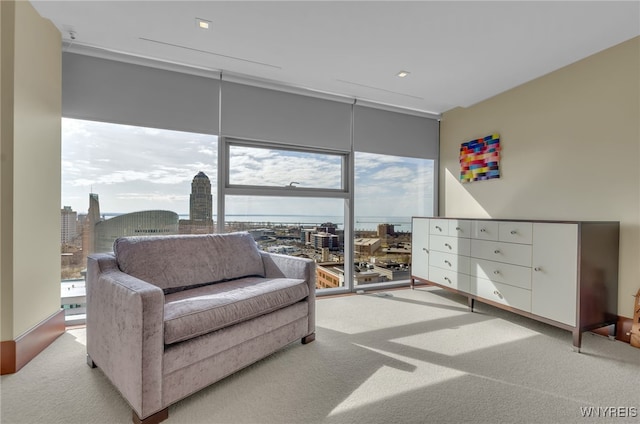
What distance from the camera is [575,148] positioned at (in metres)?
2.72

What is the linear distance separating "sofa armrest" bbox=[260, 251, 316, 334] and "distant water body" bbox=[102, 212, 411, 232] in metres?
0.74

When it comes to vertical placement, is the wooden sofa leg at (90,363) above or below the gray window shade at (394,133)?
below

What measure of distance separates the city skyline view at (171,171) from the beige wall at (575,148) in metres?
1.44

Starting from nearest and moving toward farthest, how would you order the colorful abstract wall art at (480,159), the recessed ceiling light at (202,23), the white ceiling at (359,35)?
the white ceiling at (359,35)
the recessed ceiling light at (202,23)
the colorful abstract wall art at (480,159)

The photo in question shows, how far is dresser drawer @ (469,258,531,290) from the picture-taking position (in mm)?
2572

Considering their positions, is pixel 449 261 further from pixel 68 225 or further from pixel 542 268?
pixel 68 225

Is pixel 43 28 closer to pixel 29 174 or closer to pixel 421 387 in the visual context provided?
pixel 29 174

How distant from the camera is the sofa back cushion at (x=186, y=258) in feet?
6.73

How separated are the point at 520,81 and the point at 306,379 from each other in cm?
343

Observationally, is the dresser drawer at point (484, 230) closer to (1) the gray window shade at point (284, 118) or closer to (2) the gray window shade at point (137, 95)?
(1) the gray window shade at point (284, 118)

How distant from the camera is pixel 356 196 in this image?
3.80 meters

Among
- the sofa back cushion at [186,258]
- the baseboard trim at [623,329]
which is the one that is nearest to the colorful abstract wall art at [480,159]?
the baseboard trim at [623,329]

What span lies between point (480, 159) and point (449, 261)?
4.31 feet

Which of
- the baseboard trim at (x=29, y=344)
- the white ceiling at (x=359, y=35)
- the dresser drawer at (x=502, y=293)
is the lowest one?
the baseboard trim at (x=29, y=344)
